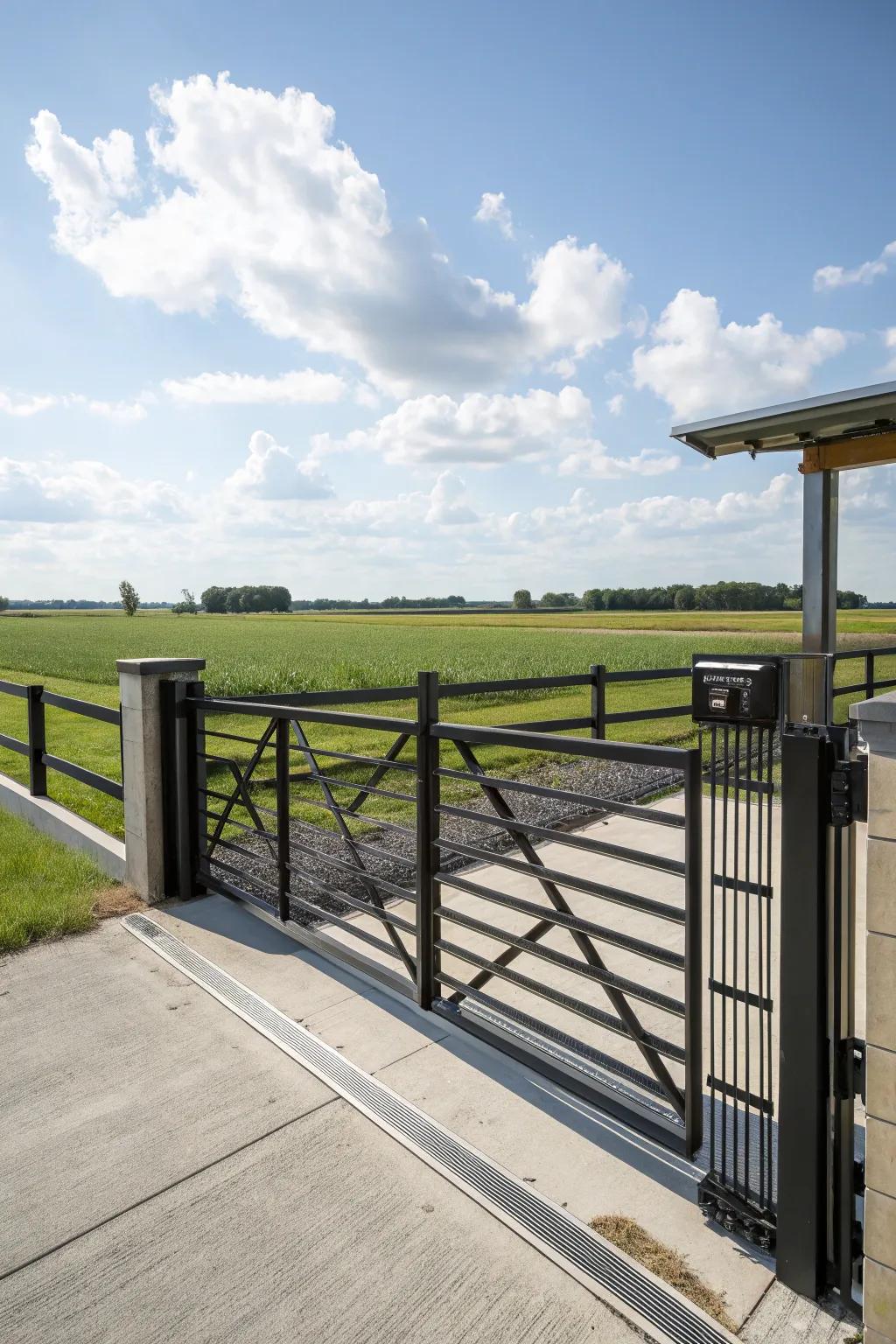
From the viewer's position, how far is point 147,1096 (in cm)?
229

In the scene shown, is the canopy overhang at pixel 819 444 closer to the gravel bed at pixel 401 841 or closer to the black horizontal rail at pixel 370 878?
the gravel bed at pixel 401 841

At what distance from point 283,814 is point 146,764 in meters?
1.09

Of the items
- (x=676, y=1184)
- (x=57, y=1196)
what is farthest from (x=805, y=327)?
(x=57, y=1196)

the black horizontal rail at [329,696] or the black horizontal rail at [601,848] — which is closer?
the black horizontal rail at [601,848]

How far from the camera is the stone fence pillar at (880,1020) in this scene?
1.25 metres

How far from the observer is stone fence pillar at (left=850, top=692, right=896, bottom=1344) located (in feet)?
4.11

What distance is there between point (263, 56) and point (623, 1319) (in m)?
9.37

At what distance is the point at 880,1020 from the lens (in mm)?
1290

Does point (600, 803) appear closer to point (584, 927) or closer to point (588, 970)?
point (584, 927)

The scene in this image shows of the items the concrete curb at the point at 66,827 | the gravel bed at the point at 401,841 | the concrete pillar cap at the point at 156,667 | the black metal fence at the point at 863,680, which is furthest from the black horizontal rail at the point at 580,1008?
the black metal fence at the point at 863,680

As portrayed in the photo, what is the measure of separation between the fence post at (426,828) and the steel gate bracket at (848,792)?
1.41m

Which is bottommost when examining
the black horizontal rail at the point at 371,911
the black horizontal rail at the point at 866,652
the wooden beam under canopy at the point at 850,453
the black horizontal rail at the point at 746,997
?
the black horizontal rail at the point at 371,911

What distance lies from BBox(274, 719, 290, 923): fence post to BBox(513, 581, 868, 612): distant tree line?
21698 mm

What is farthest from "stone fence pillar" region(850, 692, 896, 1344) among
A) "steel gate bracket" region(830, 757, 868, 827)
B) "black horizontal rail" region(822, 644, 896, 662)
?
"black horizontal rail" region(822, 644, 896, 662)
